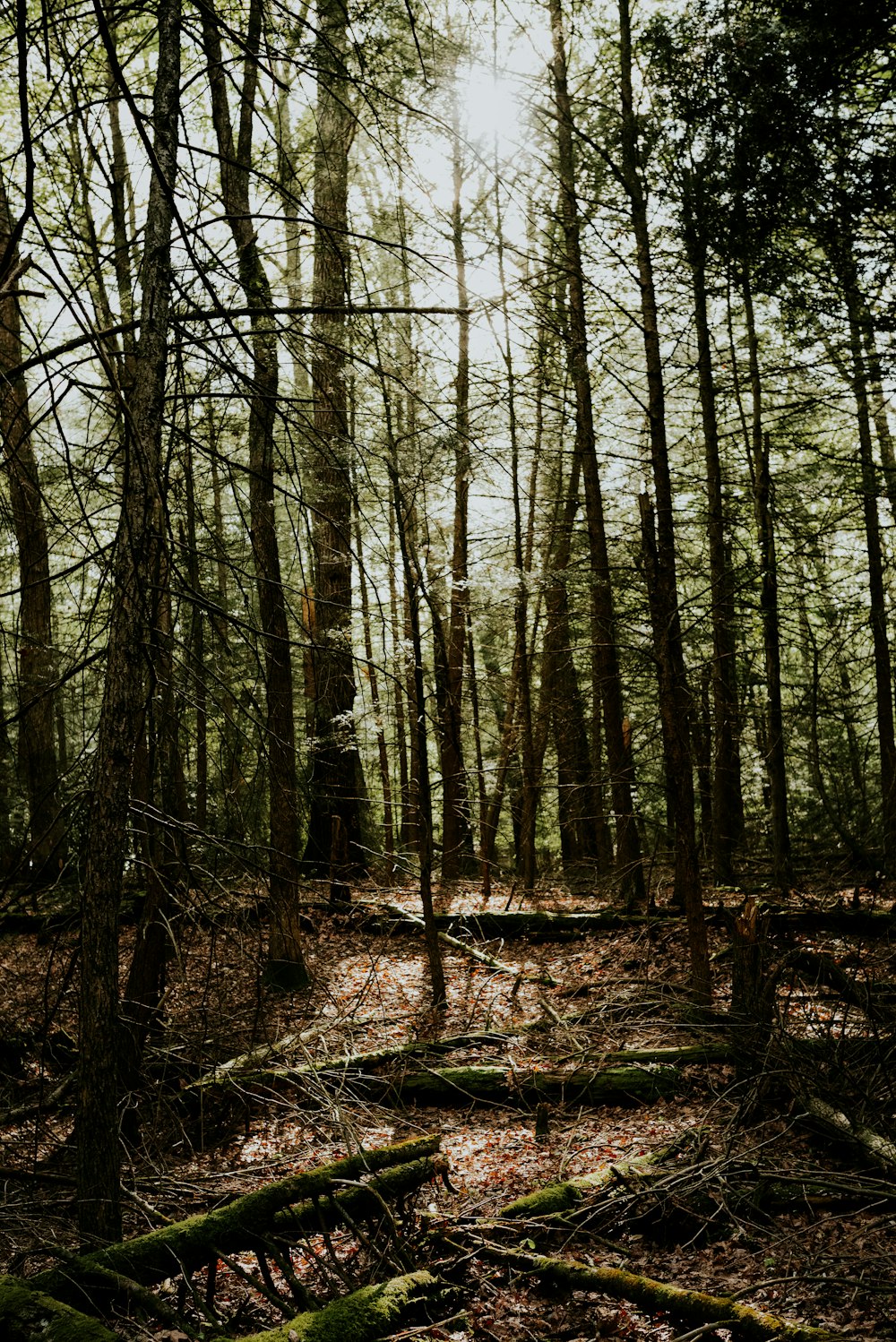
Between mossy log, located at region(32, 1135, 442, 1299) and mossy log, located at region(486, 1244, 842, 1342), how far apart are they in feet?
2.98

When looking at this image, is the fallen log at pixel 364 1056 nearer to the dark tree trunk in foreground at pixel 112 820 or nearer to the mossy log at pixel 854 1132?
the dark tree trunk in foreground at pixel 112 820

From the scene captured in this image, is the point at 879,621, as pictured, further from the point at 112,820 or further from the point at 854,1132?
the point at 112,820

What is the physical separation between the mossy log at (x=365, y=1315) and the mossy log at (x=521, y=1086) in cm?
264

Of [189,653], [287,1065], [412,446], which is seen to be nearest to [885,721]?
[412,446]

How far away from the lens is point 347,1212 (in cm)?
427

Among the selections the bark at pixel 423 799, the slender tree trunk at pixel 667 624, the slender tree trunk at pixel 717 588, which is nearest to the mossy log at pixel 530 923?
the slender tree trunk at pixel 717 588

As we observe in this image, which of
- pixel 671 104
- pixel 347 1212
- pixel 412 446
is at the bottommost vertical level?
pixel 347 1212

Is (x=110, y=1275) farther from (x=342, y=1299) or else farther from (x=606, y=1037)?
(x=606, y=1037)

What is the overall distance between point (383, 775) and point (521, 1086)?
219 inches

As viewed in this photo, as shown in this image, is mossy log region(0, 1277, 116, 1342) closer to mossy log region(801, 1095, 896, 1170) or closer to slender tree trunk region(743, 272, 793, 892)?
mossy log region(801, 1095, 896, 1170)

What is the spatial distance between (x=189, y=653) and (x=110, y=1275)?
7.83 feet

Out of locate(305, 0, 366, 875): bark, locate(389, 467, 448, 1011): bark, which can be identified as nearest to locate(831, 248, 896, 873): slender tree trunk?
locate(389, 467, 448, 1011): bark

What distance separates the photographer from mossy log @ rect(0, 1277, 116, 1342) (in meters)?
2.87

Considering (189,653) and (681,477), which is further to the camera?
(681,477)
